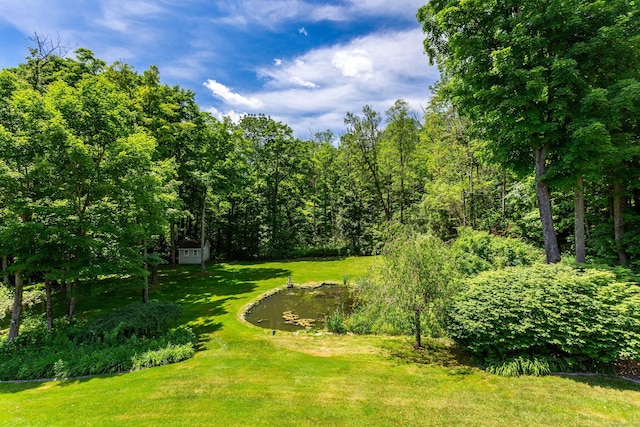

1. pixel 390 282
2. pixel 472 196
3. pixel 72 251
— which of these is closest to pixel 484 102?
pixel 390 282

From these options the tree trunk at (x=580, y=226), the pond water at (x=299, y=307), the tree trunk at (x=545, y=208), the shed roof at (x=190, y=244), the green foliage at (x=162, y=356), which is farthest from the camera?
the shed roof at (x=190, y=244)

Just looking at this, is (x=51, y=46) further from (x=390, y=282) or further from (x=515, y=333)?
(x=515, y=333)

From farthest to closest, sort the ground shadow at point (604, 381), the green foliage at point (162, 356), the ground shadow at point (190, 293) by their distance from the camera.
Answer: the ground shadow at point (190, 293)
the green foliage at point (162, 356)
the ground shadow at point (604, 381)

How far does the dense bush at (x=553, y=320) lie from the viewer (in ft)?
21.5

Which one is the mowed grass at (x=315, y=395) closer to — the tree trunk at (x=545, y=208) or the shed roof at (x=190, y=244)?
the tree trunk at (x=545, y=208)

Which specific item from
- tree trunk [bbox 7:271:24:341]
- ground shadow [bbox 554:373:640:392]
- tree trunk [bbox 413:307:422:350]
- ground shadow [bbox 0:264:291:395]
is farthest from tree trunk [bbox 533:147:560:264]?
tree trunk [bbox 7:271:24:341]

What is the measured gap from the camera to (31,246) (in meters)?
10.0

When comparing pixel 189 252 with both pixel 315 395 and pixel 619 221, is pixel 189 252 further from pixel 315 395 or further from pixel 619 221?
pixel 619 221

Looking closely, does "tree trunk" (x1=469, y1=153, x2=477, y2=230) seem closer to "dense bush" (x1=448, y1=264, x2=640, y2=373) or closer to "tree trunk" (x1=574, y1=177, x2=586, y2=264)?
"tree trunk" (x1=574, y1=177, x2=586, y2=264)

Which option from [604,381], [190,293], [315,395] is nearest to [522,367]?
[604,381]

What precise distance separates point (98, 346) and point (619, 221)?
1755cm

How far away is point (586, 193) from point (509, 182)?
10453 millimetres

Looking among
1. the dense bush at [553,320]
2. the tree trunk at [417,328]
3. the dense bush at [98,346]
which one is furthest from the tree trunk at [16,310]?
the dense bush at [553,320]

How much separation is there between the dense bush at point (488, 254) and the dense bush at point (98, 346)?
984cm
